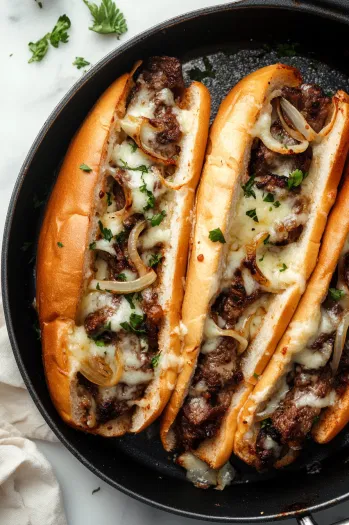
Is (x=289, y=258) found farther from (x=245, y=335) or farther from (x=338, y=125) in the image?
(x=338, y=125)

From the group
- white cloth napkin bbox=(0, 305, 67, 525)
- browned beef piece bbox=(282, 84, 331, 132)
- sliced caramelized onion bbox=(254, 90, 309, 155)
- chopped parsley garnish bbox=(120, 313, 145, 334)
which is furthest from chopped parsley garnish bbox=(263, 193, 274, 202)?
white cloth napkin bbox=(0, 305, 67, 525)

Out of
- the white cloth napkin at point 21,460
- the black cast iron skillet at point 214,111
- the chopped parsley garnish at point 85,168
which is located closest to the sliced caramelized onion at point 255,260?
the chopped parsley garnish at point 85,168

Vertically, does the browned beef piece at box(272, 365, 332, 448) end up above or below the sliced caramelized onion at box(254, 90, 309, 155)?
below

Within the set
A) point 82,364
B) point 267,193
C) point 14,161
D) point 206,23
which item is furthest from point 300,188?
point 14,161

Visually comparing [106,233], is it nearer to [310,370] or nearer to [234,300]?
[234,300]

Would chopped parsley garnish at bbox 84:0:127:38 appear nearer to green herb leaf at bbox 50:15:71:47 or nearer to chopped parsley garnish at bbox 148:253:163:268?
green herb leaf at bbox 50:15:71:47

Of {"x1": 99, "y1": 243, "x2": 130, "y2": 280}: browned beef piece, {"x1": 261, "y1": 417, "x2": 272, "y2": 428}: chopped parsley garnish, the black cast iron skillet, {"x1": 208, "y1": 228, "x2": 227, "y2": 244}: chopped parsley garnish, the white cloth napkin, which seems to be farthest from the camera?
the white cloth napkin
